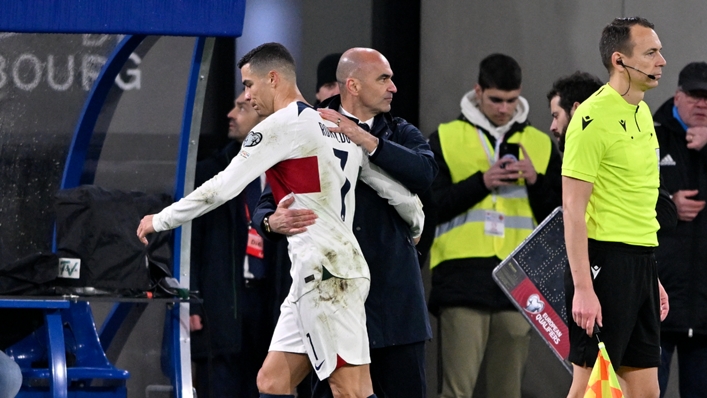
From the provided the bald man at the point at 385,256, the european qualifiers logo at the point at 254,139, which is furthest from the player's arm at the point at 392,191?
the european qualifiers logo at the point at 254,139

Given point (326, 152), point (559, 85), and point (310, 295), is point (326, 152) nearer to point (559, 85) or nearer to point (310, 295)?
point (310, 295)

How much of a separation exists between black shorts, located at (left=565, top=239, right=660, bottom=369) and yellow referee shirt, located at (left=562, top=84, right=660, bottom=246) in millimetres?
65

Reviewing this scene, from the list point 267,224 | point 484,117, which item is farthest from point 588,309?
point 484,117

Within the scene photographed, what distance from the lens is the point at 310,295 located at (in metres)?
4.59

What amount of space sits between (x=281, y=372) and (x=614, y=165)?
1517 millimetres

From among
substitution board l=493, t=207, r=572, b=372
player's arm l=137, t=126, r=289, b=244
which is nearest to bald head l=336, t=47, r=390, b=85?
player's arm l=137, t=126, r=289, b=244

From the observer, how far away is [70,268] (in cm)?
545

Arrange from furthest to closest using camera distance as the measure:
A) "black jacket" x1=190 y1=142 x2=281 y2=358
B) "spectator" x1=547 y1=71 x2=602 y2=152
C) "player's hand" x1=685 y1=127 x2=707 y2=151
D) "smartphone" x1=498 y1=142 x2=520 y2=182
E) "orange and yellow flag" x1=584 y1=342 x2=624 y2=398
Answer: "smartphone" x1=498 y1=142 x2=520 y2=182
"black jacket" x1=190 y1=142 x2=281 y2=358
"player's hand" x1=685 y1=127 x2=707 y2=151
"spectator" x1=547 y1=71 x2=602 y2=152
"orange and yellow flag" x1=584 y1=342 x2=624 y2=398

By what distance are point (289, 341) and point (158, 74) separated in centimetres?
222

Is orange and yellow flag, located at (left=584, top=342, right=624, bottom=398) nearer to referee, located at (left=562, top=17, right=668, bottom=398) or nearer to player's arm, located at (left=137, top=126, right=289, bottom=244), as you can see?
referee, located at (left=562, top=17, right=668, bottom=398)

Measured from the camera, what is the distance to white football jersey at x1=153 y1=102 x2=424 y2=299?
15.0 ft

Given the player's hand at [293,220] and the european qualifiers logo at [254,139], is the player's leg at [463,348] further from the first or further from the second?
the european qualifiers logo at [254,139]

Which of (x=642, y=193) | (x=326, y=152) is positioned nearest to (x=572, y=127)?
(x=642, y=193)

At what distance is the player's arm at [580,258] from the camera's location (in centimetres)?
450
